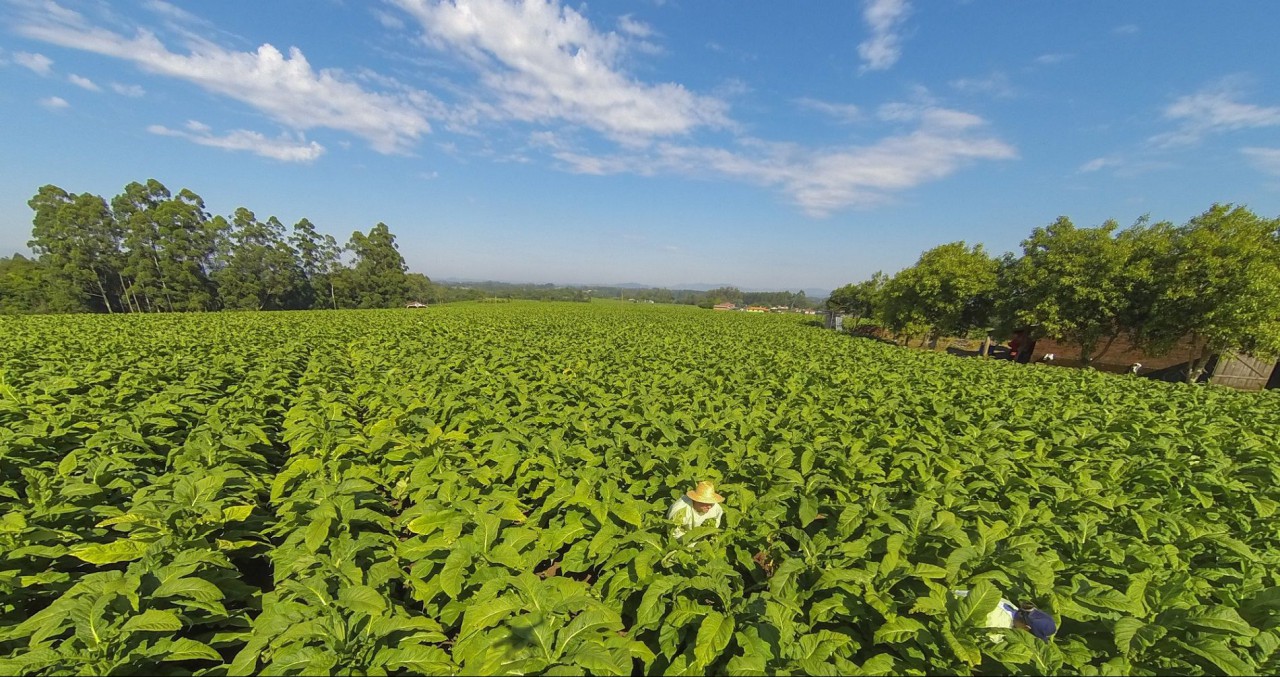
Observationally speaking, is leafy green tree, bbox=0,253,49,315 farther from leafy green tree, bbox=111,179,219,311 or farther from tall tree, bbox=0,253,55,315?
leafy green tree, bbox=111,179,219,311

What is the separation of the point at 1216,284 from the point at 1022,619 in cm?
2510

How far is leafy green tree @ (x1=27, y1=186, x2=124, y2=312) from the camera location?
45.9 meters

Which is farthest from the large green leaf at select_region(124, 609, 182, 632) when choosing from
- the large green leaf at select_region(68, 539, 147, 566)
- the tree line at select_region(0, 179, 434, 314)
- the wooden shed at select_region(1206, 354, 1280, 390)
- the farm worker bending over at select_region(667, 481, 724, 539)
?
the tree line at select_region(0, 179, 434, 314)

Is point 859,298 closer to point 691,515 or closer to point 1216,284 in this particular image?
point 1216,284

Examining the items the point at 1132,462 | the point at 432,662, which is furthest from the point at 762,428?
the point at 432,662

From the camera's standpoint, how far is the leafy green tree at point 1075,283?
1925 cm

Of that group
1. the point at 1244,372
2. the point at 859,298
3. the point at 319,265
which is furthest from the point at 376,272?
the point at 1244,372

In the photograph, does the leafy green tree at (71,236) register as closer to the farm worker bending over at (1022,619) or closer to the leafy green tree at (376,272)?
the leafy green tree at (376,272)

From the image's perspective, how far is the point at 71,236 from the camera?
4638 centimetres

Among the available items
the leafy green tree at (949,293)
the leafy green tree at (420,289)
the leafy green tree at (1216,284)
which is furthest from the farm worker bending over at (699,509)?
the leafy green tree at (420,289)

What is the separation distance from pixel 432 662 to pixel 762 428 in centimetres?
515

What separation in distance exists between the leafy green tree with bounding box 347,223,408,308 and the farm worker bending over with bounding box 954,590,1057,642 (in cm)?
8730

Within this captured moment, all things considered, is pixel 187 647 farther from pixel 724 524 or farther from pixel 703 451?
pixel 703 451

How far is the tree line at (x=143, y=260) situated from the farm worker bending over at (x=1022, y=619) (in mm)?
73797
